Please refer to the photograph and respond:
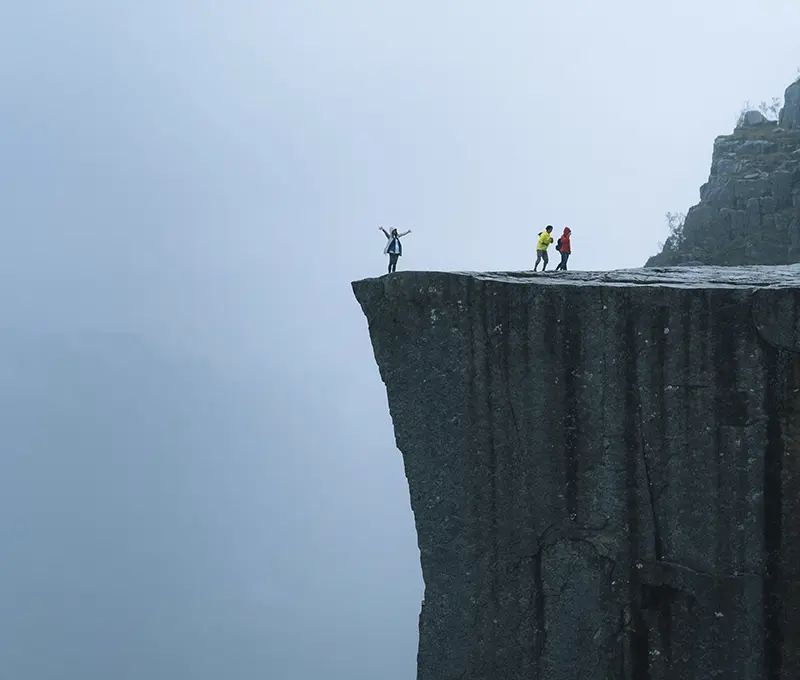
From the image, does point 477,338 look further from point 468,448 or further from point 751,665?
point 751,665

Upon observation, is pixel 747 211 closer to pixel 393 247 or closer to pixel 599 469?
pixel 393 247

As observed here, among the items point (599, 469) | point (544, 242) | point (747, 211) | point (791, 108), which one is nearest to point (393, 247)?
point (544, 242)

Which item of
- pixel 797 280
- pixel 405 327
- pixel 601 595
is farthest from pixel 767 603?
pixel 405 327

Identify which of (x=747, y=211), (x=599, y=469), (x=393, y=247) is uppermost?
(x=747, y=211)

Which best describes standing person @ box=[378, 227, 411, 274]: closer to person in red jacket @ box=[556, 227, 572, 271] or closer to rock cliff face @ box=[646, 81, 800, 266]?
person in red jacket @ box=[556, 227, 572, 271]

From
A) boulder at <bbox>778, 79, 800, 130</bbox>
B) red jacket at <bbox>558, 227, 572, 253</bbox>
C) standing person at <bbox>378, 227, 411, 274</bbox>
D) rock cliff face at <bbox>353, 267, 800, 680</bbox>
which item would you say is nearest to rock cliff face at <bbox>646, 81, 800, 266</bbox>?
boulder at <bbox>778, 79, 800, 130</bbox>

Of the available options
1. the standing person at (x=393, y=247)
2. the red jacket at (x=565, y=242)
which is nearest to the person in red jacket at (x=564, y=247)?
the red jacket at (x=565, y=242)

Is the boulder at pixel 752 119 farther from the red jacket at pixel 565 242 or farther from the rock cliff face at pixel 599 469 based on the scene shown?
the rock cliff face at pixel 599 469
